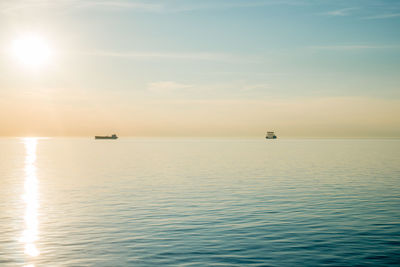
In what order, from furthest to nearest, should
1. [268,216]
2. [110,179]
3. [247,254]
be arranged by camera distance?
[110,179] < [268,216] < [247,254]

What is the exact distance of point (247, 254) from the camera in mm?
22000

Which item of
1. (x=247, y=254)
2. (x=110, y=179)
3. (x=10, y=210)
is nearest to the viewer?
(x=247, y=254)

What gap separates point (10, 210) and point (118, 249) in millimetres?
18754

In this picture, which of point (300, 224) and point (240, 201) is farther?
point (240, 201)

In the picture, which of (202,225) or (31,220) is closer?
(202,225)

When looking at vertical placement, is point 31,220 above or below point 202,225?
above

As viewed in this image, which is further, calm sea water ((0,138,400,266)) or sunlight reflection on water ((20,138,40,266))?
sunlight reflection on water ((20,138,40,266))

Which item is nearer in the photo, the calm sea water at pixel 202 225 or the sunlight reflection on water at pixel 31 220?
the calm sea water at pixel 202 225

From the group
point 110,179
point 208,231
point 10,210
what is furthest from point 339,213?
point 110,179

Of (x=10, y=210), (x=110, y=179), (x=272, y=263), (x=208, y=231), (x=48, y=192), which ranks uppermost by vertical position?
(x=110, y=179)

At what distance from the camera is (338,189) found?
49.2m

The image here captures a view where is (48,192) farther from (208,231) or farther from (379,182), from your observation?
(379,182)

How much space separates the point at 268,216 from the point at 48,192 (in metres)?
29.9

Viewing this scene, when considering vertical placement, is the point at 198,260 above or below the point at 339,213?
below
